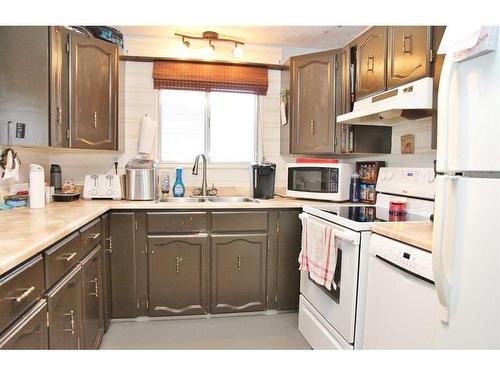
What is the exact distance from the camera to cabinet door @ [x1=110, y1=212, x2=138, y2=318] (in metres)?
2.24

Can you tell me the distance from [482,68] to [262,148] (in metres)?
2.24

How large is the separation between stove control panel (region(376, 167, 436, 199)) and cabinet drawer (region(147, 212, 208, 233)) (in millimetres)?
1340

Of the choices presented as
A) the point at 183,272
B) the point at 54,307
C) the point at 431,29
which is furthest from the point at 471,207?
the point at 183,272

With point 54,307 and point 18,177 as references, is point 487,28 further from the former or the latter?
point 18,177

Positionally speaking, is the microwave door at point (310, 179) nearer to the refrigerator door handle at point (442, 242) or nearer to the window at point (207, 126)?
the window at point (207, 126)

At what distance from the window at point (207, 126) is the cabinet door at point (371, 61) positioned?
1.08 m

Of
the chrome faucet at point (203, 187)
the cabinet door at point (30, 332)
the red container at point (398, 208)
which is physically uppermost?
the chrome faucet at point (203, 187)

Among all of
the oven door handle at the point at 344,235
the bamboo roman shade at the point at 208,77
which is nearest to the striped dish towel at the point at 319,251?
the oven door handle at the point at 344,235

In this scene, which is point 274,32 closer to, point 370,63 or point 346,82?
point 346,82

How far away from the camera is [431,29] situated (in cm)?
166

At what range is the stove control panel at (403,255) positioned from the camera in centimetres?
117

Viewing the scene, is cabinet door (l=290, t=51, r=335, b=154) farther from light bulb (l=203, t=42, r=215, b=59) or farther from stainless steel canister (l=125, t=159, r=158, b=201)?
stainless steel canister (l=125, t=159, r=158, b=201)

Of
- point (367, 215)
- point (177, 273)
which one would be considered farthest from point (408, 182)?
point (177, 273)

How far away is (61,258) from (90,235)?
1.61 feet
